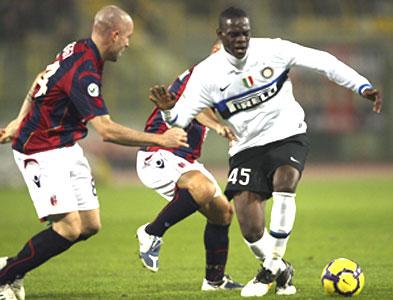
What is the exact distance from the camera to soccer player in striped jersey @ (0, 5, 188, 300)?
285 inches

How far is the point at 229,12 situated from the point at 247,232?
71.9 inches

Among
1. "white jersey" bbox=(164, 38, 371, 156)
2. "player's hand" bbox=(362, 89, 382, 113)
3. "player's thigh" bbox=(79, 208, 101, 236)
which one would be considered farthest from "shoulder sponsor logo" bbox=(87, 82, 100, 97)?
"player's hand" bbox=(362, 89, 382, 113)

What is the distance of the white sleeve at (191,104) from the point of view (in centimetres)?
764

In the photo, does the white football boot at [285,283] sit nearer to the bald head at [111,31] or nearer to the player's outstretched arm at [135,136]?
the player's outstretched arm at [135,136]

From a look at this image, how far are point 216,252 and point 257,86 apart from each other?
156cm

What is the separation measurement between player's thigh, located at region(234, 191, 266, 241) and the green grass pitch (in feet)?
1.75

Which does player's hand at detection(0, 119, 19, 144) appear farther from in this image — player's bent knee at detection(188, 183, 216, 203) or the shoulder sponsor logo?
player's bent knee at detection(188, 183, 216, 203)

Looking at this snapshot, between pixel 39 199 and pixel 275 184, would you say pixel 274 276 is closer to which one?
pixel 275 184

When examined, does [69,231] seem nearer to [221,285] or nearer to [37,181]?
[37,181]

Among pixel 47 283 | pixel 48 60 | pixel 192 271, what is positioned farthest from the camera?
pixel 48 60

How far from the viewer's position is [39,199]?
23.9 feet

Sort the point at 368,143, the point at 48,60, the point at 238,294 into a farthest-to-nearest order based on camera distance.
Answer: the point at 368,143 < the point at 48,60 < the point at 238,294

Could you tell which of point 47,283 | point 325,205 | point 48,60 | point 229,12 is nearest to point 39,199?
point 47,283

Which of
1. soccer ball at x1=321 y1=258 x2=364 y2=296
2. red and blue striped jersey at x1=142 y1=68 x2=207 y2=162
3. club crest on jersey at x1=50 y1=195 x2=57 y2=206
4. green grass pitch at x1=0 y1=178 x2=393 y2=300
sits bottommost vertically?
green grass pitch at x1=0 y1=178 x2=393 y2=300
